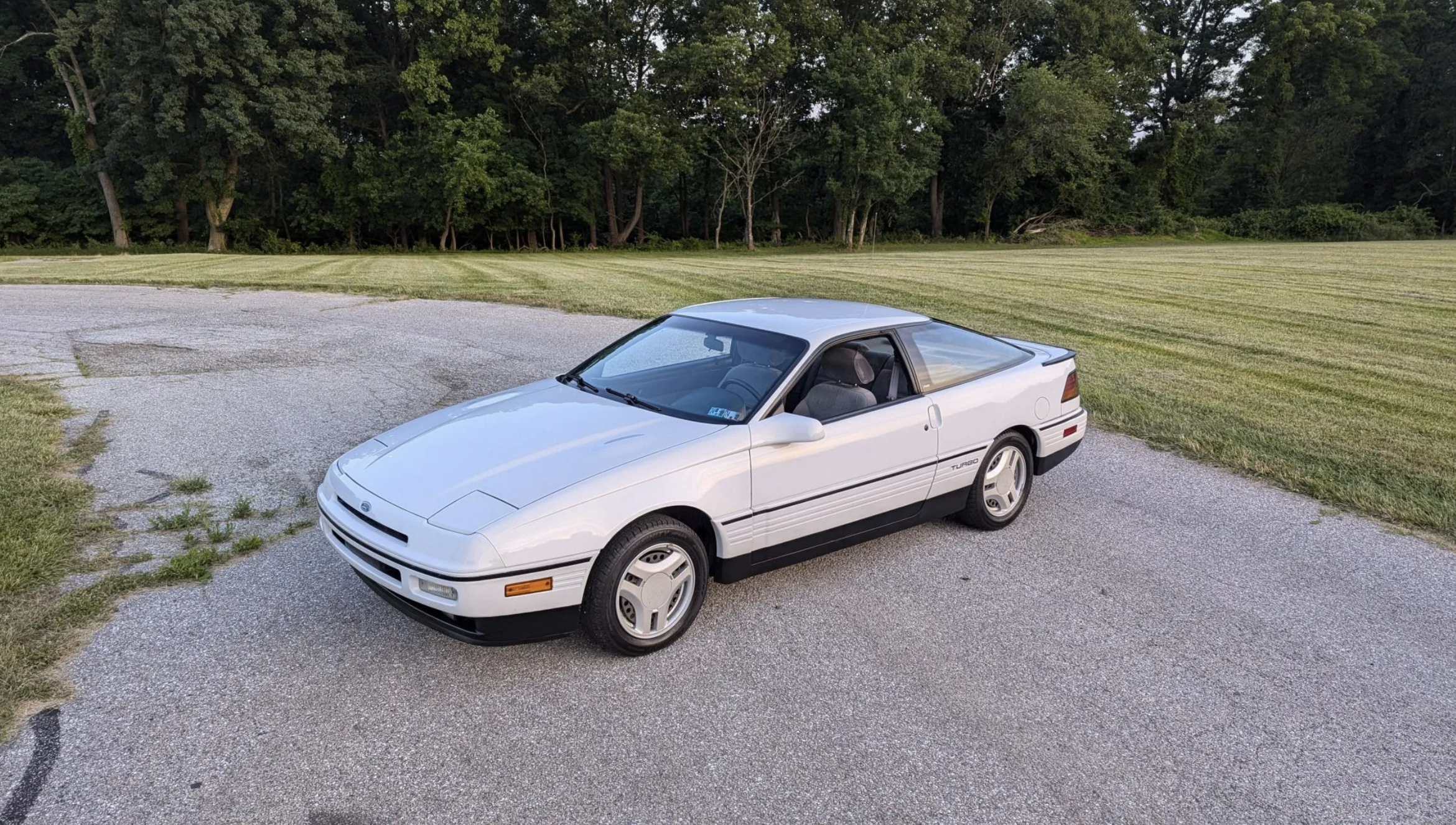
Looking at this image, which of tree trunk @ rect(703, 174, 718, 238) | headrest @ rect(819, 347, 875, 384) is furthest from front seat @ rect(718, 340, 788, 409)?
tree trunk @ rect(703, 174, 718, 238)

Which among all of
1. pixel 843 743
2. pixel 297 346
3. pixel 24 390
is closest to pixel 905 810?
pixel 843 743

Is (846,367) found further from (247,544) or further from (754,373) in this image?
(247,544)

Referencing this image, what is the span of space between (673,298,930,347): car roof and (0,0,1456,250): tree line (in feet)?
112

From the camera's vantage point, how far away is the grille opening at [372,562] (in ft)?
10.1

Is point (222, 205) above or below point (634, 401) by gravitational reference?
above

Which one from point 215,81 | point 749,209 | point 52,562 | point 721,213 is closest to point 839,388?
point 52,562

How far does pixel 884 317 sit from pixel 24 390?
25.5 feet

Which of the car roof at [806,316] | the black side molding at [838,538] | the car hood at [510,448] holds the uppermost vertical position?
the car roof at [806,316]

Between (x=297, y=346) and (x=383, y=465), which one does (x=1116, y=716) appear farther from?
(x=297, y=346)

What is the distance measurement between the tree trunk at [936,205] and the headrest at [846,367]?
152ft

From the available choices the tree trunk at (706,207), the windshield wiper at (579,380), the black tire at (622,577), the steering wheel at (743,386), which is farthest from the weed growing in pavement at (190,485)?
the tree trunk at (706,207)

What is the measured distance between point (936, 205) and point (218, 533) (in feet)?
160

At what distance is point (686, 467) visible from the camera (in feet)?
10.9

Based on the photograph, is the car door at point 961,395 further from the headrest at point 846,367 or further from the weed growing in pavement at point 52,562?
the weed growing in pavement at point 52,562
